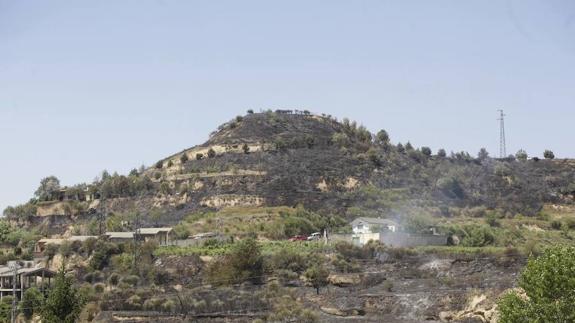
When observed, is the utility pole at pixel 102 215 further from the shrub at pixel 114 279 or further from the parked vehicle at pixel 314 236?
the parked vehicle at pixel 314 236

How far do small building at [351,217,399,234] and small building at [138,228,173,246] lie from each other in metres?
17.8

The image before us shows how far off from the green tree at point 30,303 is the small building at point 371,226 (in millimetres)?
31334

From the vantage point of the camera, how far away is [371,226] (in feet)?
275

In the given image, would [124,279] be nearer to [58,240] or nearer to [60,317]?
[58,240]

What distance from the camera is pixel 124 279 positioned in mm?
73250

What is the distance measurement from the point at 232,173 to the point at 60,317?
185 ft

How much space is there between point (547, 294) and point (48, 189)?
90418mm

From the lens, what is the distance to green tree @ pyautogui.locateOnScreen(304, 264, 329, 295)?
226 feet

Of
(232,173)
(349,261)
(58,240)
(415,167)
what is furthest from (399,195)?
(58,240)

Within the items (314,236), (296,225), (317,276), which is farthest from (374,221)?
(317,276)

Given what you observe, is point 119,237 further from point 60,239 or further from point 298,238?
point 298,238

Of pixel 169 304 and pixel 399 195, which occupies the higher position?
pixel 399 195

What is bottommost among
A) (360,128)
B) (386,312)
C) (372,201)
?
(386,312)

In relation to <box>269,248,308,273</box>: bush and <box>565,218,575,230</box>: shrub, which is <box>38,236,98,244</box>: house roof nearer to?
<box>269,248,308,273</box>: bush
